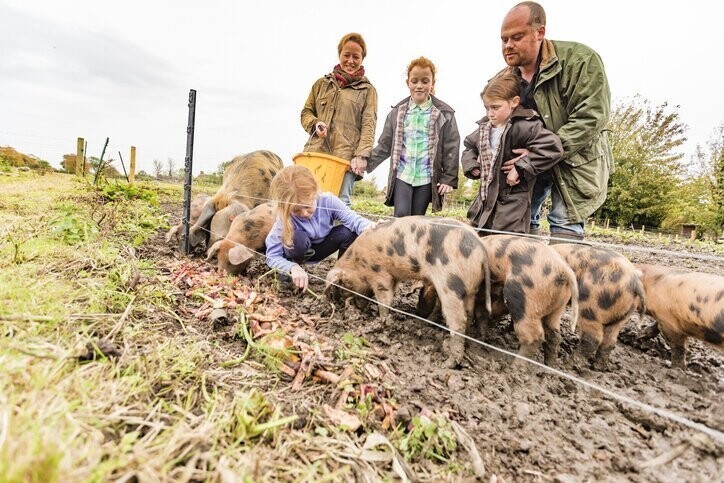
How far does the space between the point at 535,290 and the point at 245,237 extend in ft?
10.5

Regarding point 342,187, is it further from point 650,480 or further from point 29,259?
point 650,480

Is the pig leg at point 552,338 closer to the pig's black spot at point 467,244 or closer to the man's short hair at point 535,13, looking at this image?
the pig's black spot at point 467,244

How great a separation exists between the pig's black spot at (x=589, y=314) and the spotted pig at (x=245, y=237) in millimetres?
3168

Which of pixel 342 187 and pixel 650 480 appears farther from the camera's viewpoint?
pixel 342 187

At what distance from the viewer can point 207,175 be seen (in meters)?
24.2

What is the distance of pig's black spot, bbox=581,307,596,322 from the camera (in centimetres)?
306

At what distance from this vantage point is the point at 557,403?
7.79 ft

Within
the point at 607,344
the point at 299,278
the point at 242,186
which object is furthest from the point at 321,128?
the point at 607,344

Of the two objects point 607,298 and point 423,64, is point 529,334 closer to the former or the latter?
point 607,298

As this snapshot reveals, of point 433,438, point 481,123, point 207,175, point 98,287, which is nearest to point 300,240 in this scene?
point 98,287

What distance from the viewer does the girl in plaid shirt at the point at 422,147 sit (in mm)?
4375

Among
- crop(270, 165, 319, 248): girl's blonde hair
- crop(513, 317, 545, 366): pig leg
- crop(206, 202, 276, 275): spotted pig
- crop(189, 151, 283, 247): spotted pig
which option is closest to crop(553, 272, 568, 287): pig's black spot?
crop(513, 317, 545, 366): pig leg

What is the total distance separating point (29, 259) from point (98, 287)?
999 mm

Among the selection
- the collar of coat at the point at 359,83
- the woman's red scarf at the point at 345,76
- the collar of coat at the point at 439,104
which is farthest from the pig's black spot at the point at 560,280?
the woman's red scarf at the point at 345,76
